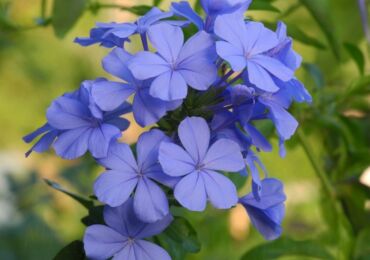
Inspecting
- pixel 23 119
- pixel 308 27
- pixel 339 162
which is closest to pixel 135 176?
pixel 339 162

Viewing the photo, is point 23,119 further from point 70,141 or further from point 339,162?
point 70,141

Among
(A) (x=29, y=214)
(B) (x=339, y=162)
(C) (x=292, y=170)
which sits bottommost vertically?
(C) (x=292, y=170)

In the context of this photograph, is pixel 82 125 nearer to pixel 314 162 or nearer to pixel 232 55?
pixel 232 55

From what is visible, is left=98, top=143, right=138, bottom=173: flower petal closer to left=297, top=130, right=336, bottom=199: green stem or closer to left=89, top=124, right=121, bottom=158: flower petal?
left=89, top=124, right=121, bottom=158: flower petal

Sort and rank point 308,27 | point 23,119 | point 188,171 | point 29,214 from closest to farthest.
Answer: point 188,171
point 308,27
point 29,214
point 23,119

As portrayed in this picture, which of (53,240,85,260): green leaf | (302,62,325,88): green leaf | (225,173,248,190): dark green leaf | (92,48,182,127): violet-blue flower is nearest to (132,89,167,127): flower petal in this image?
(92,48,182,127): violet-blue flower

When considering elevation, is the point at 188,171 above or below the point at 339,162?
above

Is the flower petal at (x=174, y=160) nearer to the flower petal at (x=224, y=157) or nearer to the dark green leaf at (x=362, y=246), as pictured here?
the flower petal at (x=224, y=157)

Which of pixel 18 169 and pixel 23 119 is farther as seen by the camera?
pixel 23 119
